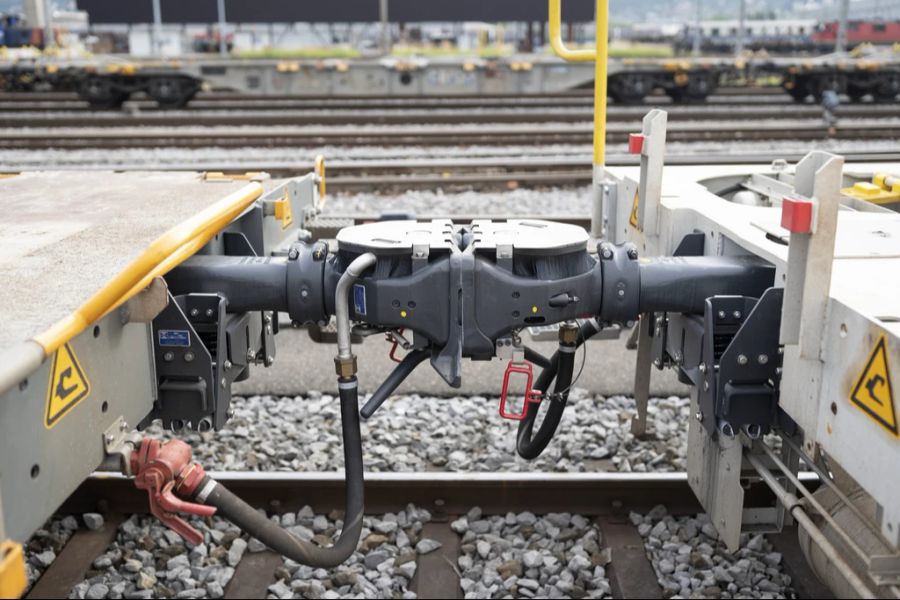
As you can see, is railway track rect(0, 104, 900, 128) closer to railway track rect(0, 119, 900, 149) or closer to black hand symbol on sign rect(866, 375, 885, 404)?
railway track rect(0, 119, 900, 149)

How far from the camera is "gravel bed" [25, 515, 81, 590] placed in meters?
3.53

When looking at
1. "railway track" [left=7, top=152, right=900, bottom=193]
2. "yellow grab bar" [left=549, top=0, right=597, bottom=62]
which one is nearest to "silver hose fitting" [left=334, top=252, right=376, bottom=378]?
"yellow grab bar" [left=549, top=0, right=597, bottom=62]

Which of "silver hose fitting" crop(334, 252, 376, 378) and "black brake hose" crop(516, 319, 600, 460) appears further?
"black brake hose" crop(516, 319, 600, 460)

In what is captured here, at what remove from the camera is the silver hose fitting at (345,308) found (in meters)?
2.42

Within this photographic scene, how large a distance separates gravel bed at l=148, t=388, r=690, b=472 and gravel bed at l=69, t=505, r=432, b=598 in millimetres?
474

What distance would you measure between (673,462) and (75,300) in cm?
306

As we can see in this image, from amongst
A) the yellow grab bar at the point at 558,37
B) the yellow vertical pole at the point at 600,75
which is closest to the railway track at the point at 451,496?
the yellow vertical pole at the point at 600,75

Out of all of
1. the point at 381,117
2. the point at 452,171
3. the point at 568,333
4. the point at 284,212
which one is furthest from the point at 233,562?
the point at 381,117

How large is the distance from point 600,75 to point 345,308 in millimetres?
1819

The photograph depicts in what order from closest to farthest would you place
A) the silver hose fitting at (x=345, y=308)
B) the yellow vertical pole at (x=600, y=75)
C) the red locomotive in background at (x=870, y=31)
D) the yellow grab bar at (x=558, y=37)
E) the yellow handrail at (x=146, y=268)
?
the yellow handrail at (x=146, y=268), the silver hose fitting at (x=345, y=308), the yellow vertical pole at (x=600, y=75), the yellow grab bar at (x=558, y=37), the red locomotive in background at (x=870, y=31)

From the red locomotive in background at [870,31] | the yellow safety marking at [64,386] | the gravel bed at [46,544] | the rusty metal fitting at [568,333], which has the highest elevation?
the red locomotive in background at [870,31]

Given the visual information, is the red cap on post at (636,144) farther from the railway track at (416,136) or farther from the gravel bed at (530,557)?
the railway track at (416,136)

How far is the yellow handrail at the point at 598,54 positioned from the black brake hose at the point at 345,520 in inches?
69.6

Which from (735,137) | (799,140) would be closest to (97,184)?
(735,137)
